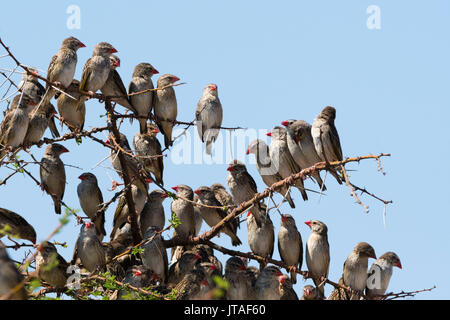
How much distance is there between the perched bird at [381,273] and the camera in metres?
10.1

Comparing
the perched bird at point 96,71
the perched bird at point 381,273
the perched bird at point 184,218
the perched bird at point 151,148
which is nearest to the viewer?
the perched bird at point 381,273

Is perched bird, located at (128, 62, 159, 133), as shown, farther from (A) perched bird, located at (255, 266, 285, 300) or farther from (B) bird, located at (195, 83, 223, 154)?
(A) perched bird, located at (255, 266, 285, 300)

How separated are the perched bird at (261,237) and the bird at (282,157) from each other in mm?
715

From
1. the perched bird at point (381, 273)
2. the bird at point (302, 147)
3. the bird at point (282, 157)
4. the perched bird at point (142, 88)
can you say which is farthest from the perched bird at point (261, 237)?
the perched bird at point (142, 88)

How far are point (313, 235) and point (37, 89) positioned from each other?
470 centimetres

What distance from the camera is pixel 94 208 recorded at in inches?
461

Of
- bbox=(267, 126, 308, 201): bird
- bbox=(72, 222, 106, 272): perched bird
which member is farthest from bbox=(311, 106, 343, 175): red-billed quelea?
bbox=(72, 222, 106, 272): perched bird

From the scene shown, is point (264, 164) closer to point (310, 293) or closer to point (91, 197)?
point (310, 293)

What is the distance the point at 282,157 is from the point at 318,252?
1289 mm

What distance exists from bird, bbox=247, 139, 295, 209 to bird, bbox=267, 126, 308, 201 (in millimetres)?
99

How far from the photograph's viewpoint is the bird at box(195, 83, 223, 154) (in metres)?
11.2

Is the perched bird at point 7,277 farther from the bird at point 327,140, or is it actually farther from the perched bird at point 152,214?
the perched bird at point 152,214

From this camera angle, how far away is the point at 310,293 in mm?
9867
